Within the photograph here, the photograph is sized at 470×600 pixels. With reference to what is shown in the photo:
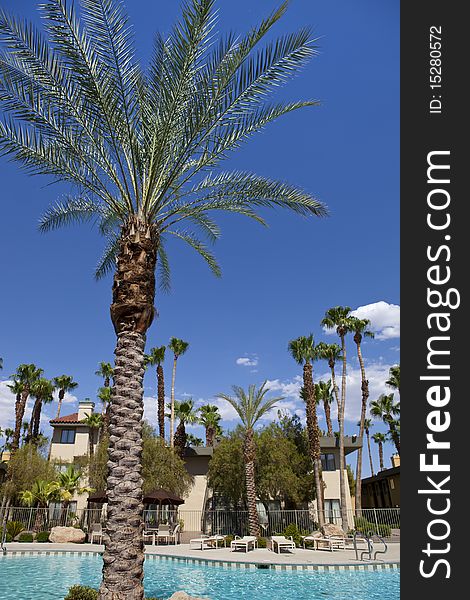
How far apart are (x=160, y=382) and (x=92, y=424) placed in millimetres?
6852

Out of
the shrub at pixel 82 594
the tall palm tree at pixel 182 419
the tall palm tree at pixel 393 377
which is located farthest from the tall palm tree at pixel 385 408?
the shrub at pixel 82 594

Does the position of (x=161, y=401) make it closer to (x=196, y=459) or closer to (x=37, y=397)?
(x=196, y=459)

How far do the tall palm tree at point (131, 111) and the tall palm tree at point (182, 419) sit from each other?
26.6m

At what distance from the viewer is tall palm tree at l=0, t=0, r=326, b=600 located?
8.55 m

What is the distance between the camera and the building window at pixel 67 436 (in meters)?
35.8

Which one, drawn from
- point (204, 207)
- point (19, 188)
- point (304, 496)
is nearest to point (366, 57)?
point (204, 207)

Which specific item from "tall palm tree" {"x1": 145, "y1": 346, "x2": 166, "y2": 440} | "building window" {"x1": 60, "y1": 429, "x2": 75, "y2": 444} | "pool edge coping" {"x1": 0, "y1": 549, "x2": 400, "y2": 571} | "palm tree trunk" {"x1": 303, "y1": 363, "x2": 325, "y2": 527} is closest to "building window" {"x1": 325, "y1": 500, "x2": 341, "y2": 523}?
"palm tree trunk" {"x1": 303, "y1": 363, "x2": 325, "y2": 527}

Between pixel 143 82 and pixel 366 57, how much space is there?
5.71 meters

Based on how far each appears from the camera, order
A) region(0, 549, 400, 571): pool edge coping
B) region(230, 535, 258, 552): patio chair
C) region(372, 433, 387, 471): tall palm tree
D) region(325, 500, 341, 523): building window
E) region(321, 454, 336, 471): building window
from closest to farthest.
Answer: region(0, 549, 400, 571): pool edge coping
region(230, 535, 258, 552): patio chair
region(325, 500, 341, 523): building window
region(321, 454, 336, 471): building window
region(372, 433, 387, 471): tall palm tree

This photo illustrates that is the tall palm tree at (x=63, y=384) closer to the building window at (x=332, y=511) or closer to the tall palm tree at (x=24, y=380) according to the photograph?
the tall palm tree at (x=24, y=380)

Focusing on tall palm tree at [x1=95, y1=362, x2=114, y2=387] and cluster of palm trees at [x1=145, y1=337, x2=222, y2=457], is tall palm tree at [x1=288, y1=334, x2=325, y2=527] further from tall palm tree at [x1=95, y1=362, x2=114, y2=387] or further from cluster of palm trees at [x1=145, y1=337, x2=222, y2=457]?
tall palm tree at [x1=95, y1=362, x2=114, y2=387]

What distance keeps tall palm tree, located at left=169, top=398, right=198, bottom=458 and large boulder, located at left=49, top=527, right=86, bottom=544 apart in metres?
9.15

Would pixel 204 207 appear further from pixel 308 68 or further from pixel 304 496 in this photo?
pixel 304 496

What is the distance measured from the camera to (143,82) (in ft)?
34.0
